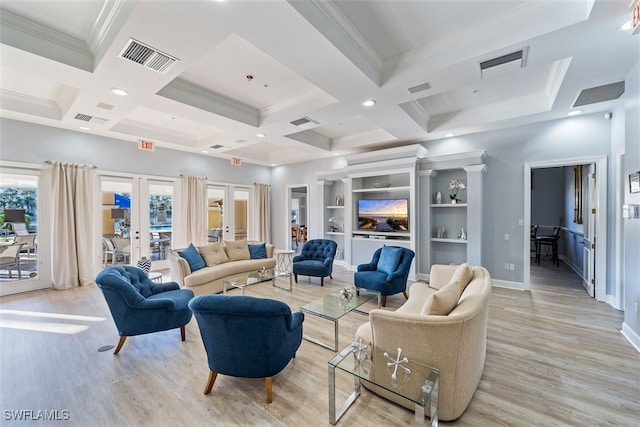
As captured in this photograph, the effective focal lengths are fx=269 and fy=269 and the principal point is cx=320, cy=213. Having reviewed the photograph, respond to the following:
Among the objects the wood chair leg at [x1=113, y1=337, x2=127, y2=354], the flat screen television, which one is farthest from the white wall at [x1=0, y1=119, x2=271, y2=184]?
the wood chair leg at [x1=113, y1=337, x2=127, y2=354]

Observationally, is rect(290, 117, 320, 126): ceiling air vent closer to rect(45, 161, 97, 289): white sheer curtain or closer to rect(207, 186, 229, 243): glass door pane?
rect(207, 186, 229, 243): glass door pane

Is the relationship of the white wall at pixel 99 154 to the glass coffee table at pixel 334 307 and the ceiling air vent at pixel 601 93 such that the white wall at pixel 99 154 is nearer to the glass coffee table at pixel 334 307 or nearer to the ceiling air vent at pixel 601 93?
the glass coffee table at pixel 334 307

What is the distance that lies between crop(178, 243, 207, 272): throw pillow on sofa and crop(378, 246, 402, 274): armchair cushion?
3171 millimetres

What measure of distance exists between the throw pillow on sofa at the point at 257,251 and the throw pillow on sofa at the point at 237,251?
110mm

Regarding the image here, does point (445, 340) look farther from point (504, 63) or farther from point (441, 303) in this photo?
point (504, 63)

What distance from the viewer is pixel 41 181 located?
4941 mm

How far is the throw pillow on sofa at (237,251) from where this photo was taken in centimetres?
552

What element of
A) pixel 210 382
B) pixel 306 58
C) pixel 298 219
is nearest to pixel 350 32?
pixel 306 58

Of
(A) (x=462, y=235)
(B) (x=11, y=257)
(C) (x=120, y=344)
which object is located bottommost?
(C) (x=120, y=344)

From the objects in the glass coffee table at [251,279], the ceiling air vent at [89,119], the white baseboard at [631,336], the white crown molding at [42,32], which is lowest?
the white baseboard at [631,336]

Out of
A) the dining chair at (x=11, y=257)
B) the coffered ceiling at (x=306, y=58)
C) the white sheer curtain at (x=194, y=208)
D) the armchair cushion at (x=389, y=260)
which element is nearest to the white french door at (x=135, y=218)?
the white sheer curtain at (x=194, y=208)

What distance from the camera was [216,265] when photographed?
5.06 m

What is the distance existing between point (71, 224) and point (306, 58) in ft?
17.9

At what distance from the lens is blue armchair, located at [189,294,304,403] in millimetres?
1950
